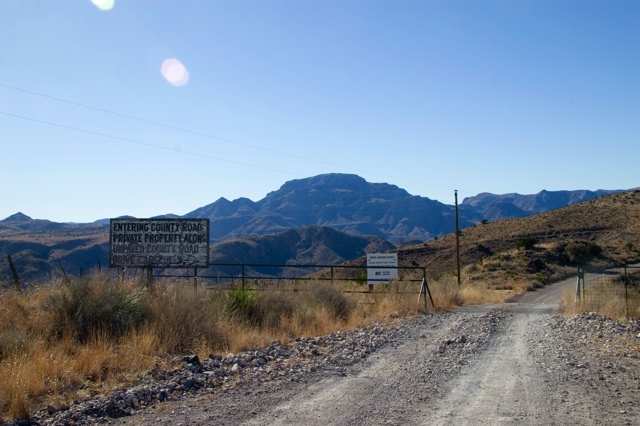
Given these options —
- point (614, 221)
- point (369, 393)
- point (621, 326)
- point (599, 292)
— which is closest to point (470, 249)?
point (614, 221)

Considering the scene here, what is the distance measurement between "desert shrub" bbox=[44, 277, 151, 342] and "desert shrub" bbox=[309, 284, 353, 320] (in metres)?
7.57

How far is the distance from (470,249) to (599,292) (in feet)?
155

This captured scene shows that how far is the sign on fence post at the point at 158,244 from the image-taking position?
19016 mm

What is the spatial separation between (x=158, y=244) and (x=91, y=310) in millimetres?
6561

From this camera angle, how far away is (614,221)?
74750 mm

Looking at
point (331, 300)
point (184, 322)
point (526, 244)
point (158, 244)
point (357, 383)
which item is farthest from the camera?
point (526, 244)

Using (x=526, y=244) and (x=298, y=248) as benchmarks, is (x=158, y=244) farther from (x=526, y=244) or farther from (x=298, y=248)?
(x=298, y=248)

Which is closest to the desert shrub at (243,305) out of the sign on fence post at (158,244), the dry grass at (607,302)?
the sign on fence post at (158,244)

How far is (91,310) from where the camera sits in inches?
496

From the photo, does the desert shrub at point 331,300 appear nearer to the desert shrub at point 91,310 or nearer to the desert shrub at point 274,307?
the desert shrub at point 274,307

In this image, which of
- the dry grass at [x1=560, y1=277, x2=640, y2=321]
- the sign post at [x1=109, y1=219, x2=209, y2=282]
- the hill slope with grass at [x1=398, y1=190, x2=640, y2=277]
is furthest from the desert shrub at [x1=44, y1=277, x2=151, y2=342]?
the hill slope with grass at [x1=398, y1=190, x2=640, y2=277]


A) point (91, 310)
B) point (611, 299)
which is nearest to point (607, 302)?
point (611, 299)

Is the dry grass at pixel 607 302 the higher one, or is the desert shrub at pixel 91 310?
the desert shrub at pixel 91 310

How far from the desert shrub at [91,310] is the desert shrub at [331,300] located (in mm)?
7569
